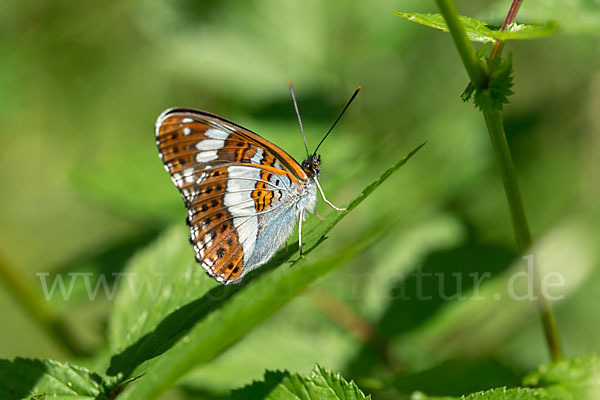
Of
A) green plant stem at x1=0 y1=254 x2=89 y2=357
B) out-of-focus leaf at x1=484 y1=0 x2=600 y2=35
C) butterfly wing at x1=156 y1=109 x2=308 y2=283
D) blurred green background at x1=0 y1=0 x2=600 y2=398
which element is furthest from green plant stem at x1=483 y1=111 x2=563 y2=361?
green plant stem at x1=0 y1=254 x2=89 y2=357

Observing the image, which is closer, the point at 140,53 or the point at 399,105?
the point at 399,105

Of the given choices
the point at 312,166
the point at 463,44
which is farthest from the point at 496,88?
the point at 312,166

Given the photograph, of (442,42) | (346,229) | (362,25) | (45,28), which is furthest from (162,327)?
(45,28)

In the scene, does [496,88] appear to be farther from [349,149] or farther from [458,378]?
[349,149]

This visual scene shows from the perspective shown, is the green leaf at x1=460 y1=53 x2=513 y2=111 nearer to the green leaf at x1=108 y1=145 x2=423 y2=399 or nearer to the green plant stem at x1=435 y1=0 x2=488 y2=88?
the green plant stem at x1=435 y1=0 x2=488 y2=88

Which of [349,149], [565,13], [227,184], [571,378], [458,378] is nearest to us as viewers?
[571,378]

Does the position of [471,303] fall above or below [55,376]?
above

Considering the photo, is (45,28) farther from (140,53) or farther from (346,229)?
(346,229)
